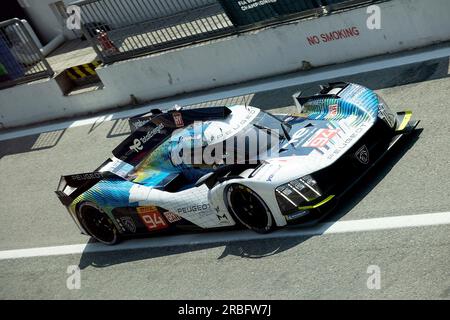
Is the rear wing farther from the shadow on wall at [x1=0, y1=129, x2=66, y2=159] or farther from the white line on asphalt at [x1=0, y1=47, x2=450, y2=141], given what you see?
the shadow on wall at [x1=0, y1=129, x2=66, y2=159]

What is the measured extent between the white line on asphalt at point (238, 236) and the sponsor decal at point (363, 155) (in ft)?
2.59

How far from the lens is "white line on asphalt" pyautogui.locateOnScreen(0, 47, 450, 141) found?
1302 centimetres

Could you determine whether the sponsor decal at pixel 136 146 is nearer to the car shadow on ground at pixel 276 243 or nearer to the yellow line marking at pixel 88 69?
the car shadow on ground at pixel 276 243

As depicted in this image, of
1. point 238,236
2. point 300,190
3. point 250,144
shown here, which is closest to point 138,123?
point 250,144

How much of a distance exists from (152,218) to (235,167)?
1.53 meters

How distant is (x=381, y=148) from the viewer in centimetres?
967

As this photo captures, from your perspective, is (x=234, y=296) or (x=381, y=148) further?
(x=381, y=148)

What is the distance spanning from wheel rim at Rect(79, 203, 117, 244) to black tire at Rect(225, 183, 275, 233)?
7.79ft

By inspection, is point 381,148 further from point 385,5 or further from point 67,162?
point 67,162

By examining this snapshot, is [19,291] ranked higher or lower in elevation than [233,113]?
lower

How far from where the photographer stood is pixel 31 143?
16.9 meters

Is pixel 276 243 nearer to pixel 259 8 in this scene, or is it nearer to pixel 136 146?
pixel 136 146

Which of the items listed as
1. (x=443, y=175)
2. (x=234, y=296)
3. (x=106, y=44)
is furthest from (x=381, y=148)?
(x=106, y=44)

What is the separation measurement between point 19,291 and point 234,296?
4.03 meters
